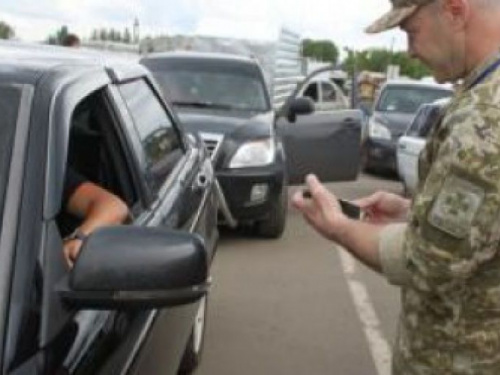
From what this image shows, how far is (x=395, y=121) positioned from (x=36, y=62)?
43.2 feet

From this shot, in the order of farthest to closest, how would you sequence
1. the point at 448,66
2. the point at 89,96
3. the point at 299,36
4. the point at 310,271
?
1. the point at 299,36
2. the point at 310,271
3. the point at 89,96
4. the point at 448,66

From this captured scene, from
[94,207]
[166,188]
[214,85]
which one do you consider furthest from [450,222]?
[214,85]

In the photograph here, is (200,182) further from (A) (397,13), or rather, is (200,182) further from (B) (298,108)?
(B) (298,108)

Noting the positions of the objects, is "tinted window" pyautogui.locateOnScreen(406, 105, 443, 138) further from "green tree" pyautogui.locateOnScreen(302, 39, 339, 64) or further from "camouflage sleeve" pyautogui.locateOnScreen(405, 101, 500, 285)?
"green tree" pyautogui.locateOnScreen(302, 39, 339, 64)

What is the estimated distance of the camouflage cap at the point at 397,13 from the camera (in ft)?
7.20

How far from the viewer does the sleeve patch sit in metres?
2.02

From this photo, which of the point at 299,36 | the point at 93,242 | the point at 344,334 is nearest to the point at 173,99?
the point at 344,334

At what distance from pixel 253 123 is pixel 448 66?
274 inches

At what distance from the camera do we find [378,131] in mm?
15469

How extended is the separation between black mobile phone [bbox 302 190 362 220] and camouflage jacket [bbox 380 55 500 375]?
11.8 inches

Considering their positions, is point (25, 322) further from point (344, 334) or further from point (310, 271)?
point (310, 271)

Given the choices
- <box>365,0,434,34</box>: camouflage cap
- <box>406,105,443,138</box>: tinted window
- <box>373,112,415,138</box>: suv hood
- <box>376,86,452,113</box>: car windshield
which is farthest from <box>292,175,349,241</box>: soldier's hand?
<box>376,86,452,113</box>: car windshield

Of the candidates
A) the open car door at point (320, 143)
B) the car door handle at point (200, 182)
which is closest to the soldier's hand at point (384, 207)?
the car door handle at point (200, 182)

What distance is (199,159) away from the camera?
5.14 m
